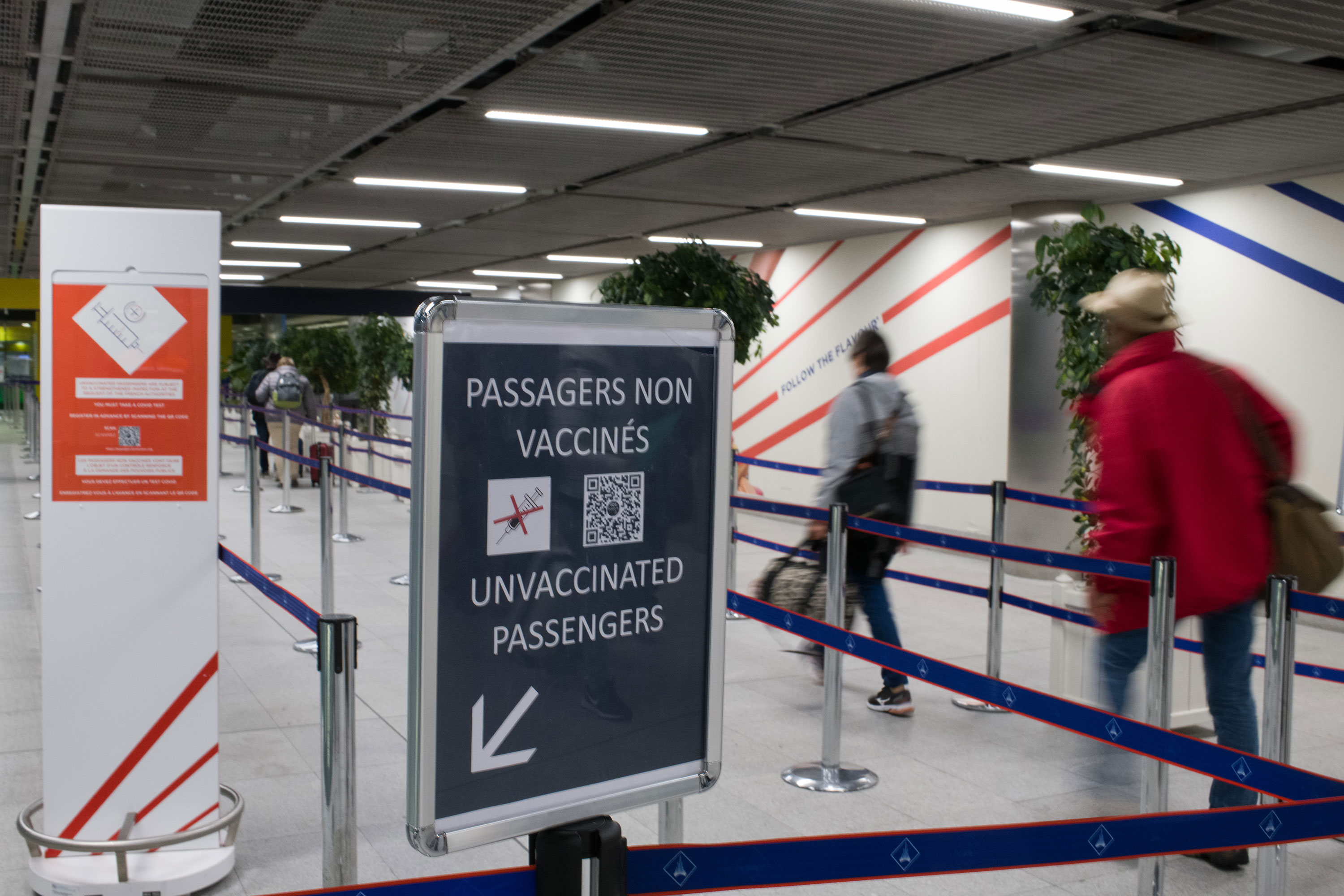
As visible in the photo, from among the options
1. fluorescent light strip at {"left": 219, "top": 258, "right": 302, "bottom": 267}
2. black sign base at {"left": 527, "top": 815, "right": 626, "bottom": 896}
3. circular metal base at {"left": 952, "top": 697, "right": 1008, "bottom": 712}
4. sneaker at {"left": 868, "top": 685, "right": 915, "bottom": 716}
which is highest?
fluorescent light strip at {"left": 219, "top": 258, "right": 302, "bottom": 267}

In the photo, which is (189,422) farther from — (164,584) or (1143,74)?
(1143,74)

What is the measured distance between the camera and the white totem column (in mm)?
3041

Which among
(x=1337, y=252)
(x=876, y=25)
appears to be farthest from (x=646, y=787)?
(x=1337, y=252)

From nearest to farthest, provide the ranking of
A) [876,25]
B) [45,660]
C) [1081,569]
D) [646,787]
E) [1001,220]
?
[646,787] < [45,660] < [1081,569] < [876,25] < [1001,220]

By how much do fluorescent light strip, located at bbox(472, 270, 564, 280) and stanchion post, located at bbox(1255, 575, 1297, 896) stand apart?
13.6 meters

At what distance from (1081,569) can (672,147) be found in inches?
163

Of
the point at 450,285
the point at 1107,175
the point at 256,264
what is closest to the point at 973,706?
the point at 1107,175

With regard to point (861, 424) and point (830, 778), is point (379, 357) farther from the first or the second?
point (830, 778)

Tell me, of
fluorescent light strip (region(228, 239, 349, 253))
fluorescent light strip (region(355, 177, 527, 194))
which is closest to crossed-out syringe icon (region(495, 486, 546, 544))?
fluorescent light strip (region(355, 177, 527, 194))

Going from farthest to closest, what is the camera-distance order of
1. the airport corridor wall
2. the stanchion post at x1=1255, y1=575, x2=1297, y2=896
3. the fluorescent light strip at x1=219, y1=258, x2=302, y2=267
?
1. the fluorescent light strip at x1=219, y1=258, x2=302, y2=267
2. the airport corridor wall
3. the stanchion post at x1=1255, y1=575, x2=1297, y2=896

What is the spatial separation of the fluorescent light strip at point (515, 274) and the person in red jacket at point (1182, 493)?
13150 mm

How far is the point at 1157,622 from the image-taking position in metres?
3.08

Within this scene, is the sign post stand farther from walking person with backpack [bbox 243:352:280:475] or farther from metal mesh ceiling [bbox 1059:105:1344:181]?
walking person with backpack [bbox 243:352:280:475]

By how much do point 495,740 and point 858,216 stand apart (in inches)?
339
